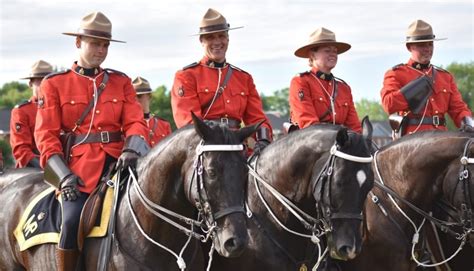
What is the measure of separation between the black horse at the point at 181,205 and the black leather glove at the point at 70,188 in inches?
15.8

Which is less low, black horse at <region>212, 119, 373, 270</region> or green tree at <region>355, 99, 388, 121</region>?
black horse at <region>212, 119, 373, 270</region>

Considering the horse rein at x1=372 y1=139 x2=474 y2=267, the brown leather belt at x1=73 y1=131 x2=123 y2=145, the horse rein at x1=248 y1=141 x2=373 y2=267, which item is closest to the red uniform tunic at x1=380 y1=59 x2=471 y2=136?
the horse rein at x1=372 y1=139 x2=474 y2=267

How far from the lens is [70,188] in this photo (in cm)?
850

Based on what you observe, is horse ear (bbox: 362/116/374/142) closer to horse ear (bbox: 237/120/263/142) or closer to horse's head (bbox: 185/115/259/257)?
horse ear (bbox: 237/120/263/142)

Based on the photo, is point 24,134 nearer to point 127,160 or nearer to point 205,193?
point 127,160

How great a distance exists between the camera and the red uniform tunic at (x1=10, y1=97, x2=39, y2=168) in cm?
1238

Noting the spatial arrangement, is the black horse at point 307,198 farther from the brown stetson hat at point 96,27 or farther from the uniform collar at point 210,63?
the brown stetson hat at point 96,27

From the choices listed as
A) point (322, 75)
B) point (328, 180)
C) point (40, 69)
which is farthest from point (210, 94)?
point (40, 69)

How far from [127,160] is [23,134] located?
4.64m

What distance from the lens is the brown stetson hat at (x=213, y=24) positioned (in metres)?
10.2

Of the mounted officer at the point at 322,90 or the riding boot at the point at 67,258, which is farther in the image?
the mounted officer at the point at 322,90

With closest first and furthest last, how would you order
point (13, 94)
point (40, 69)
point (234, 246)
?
point (234, 246), point (40, 69), point (13, 94)

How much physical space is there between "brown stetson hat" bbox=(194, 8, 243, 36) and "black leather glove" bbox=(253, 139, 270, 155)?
4.19 feet

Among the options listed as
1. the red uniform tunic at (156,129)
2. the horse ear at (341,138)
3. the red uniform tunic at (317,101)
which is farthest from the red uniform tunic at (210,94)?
the red uniform tunic at (156,129)
